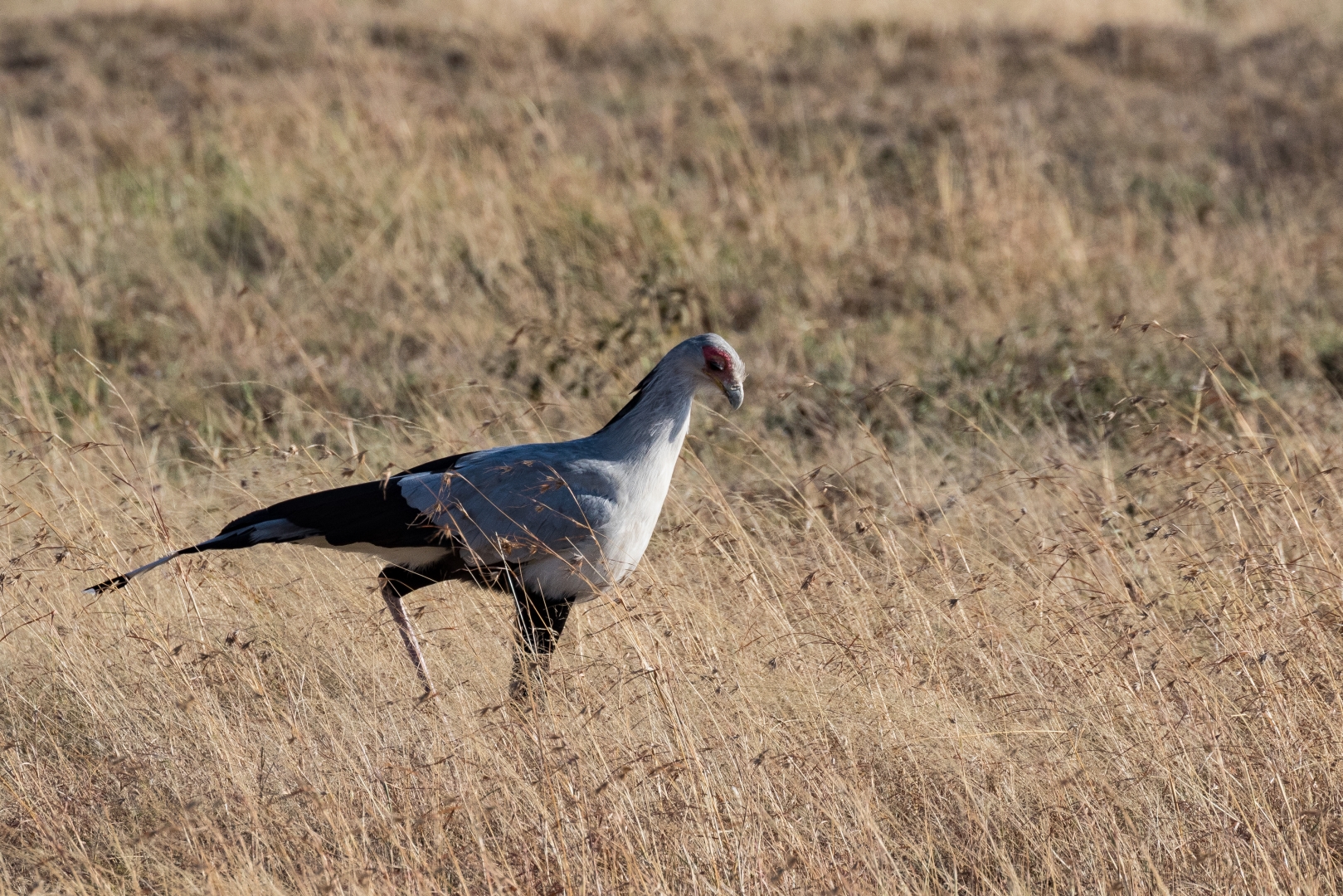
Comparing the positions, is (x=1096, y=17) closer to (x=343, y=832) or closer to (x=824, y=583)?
(x=824, y=583)

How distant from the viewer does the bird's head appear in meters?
4.02

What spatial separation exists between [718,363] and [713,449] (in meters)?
2.08

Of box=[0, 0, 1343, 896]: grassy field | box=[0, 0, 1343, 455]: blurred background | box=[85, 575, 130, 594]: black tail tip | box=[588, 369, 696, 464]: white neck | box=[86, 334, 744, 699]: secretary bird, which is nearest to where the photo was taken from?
box=[0, 0, 1343, 896]: grassy field

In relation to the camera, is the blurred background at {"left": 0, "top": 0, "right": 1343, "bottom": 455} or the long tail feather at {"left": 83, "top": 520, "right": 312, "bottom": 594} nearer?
the long tail feather at {"left": 83, "top": 520, "right": 312, "bottom": 594}

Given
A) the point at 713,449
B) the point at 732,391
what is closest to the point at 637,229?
the point at 713,449

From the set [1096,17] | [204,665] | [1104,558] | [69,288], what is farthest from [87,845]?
[1096,17]

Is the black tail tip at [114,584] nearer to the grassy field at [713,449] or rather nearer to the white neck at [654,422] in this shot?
the grassy field at [713,449]

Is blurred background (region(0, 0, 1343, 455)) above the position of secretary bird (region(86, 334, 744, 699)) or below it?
below

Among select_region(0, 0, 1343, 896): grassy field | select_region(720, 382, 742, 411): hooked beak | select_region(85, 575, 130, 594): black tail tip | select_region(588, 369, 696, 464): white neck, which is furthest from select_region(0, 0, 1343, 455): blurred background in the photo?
select_region(85, 575, 130, 594): black tail tip

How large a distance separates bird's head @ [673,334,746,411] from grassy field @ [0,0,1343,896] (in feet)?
1.20

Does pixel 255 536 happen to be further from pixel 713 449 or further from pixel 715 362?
pixel 713 449

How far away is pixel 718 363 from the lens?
4035 millimetres

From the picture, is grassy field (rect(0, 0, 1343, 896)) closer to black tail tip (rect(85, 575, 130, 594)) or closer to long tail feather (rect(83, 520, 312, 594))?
black tail tip (rect(85, 575, 130, 594))

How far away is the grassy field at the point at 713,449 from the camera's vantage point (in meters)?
3.29
